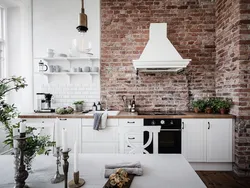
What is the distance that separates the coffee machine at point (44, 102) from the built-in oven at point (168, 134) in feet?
Answer: 6.46

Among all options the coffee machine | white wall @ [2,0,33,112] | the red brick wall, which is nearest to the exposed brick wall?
the red brick wall

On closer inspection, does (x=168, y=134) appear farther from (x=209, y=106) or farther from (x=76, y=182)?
(x=76, y=182)

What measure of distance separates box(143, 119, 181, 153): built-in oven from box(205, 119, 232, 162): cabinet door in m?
0.50

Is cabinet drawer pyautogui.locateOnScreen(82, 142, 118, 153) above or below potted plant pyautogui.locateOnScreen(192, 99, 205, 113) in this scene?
below

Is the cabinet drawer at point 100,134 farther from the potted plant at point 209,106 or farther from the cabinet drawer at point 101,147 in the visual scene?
the potted plant at point 209,106

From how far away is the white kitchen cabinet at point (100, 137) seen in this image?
118 inches

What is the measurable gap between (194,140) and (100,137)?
1.60 meters

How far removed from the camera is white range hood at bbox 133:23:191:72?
2969mm

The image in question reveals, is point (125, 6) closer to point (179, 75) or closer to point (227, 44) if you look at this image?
point (179, 75)

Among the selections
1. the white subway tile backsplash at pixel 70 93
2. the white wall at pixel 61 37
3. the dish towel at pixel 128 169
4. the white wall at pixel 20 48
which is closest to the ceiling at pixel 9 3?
the white wall at pixel 20 48

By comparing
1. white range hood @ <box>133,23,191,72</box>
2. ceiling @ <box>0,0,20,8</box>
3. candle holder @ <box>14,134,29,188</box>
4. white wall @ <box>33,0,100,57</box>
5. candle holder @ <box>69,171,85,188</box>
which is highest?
ceiling @ <box>0,0,20,8</box>

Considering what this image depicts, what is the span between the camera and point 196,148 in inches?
119

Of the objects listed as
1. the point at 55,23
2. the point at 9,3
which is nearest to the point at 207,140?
the point at 55,23

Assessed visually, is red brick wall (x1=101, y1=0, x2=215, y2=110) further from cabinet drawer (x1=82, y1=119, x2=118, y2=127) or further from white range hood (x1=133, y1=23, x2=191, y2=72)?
cabinet drawer (x1=82, y1=119, x2=118, y2=127)
